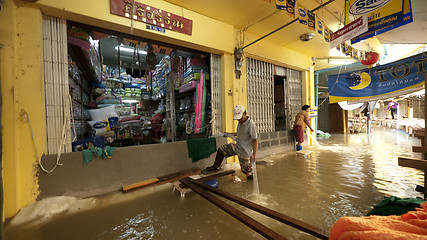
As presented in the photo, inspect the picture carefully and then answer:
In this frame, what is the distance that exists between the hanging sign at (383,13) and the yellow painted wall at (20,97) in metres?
5.70

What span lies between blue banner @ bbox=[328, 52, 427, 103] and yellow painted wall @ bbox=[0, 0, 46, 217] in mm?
7712

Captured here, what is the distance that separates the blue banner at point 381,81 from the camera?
14.7 feet

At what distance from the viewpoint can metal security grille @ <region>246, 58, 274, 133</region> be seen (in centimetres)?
568

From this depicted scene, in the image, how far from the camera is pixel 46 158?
2.86 metres

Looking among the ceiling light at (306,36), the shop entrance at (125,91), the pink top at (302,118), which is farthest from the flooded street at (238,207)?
the ceiling light at (306,36)

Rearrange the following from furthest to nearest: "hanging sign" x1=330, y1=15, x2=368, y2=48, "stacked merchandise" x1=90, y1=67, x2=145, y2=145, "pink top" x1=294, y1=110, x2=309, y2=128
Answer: "pink top" x1=294, y1=110, x2=309, y2=128, "stacked merchandise" x1=90, y1=67, x2=145, y2=145, "hanging sign" x1=330, y1=15, x2=368, y2=48

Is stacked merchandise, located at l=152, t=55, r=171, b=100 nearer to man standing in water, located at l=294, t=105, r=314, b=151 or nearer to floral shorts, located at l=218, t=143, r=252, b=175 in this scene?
floral shorts, located at l=218, t=143, r=252, b=175

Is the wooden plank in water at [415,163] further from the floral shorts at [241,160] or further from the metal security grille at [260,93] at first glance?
the metal security grille at [260,93]

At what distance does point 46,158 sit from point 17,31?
6.51ft

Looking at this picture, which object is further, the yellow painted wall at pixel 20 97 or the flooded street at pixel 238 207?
the yellow painted wall at pixel 20 97

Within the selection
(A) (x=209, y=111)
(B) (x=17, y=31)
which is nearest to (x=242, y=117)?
(A) (x=209, y=111)

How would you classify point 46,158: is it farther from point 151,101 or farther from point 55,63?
point 151,101

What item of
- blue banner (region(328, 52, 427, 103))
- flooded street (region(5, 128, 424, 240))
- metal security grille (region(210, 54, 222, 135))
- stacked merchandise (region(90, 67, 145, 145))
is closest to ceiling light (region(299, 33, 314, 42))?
blue banner (region(328, 52, 427, 103))

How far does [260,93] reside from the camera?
5.95 meters
